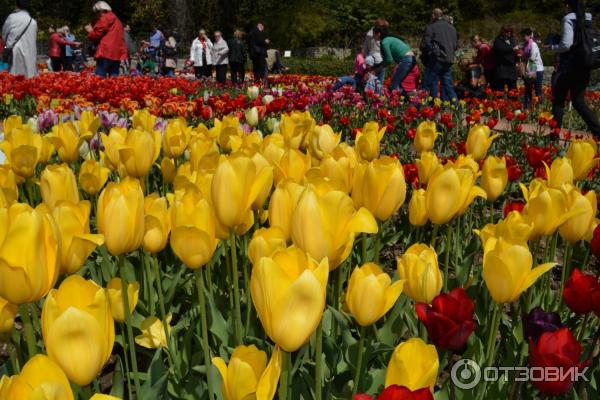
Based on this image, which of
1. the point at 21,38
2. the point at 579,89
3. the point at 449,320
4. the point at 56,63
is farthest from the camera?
the point at 56,63

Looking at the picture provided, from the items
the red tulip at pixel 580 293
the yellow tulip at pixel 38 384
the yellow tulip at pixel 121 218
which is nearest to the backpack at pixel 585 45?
the red tulip at pixel 580 293

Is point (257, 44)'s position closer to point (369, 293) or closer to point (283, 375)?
point (369, 293)

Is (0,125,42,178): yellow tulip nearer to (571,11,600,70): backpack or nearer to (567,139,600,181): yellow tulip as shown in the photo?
(567,139,600,181): yellow tulip

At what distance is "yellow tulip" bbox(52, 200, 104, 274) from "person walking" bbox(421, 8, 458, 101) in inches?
343

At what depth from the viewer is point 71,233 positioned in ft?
4.33

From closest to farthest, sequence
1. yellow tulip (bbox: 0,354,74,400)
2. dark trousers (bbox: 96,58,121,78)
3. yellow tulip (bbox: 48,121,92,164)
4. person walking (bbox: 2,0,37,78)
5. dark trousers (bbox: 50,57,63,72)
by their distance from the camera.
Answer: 1. yellow tulip (bbox: 0,354,74,400)
2. yellow tulip (bbox: 48,121,92,164)
3. person walking (bbox: 2,0,37,78)
4. dark trousers (bbox: 96,58,121,78)
5. dark trousers (bbox: 50,57,63,72)

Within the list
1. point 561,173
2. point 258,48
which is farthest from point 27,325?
point 258,48

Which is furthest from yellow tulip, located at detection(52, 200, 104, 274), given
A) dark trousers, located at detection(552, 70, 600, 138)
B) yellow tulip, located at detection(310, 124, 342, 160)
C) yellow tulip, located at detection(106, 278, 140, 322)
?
dark trousers, located at detection(552, 70, 600, 138)

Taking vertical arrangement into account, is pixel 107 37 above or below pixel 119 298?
above

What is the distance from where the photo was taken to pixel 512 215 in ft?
5.15

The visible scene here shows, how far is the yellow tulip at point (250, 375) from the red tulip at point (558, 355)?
0.48 metres

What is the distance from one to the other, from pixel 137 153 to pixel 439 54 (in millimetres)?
8133

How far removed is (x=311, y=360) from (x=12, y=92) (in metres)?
6.71

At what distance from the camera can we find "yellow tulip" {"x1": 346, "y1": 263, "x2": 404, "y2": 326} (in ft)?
3.98
